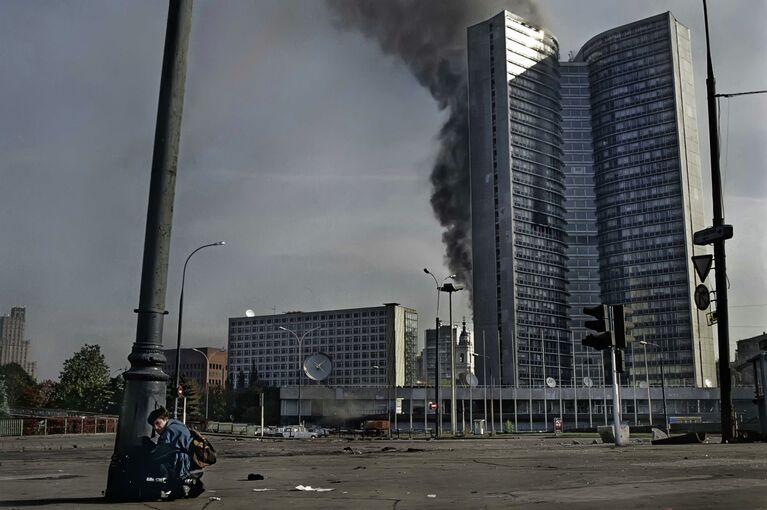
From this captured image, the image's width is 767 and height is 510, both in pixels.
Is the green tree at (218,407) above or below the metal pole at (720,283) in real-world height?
below

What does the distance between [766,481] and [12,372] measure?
17457 millimetres

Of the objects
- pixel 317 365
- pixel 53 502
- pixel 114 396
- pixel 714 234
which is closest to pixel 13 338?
pixel 53 502

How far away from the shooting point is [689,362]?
184125 millimetres

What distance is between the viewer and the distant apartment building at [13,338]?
35.9 ft

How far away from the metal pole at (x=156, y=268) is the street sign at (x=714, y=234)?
697 inches

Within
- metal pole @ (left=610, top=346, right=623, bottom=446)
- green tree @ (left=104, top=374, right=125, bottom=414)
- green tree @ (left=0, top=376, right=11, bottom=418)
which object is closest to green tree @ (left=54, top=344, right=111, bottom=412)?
green tree @ (left=104, top=374, right=125, bottom=414)

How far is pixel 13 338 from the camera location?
12.2 meters

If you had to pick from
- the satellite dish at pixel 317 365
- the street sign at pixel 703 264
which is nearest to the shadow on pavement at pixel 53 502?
the street sign at pixel 703 264

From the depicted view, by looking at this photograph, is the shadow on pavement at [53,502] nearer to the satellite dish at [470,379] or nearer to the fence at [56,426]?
the fence at [56,426]

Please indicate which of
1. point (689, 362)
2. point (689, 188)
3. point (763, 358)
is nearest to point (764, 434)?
point (763, 358)

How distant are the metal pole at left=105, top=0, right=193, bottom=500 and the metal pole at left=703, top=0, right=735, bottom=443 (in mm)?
18264

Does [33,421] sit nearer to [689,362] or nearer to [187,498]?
[187,498]

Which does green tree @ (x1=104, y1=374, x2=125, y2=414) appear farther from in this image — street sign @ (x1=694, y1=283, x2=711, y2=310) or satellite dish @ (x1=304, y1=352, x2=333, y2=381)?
street sign @ (x1=694, y1=283, x2=711, y2=310)

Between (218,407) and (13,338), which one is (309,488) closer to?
(13,338)
